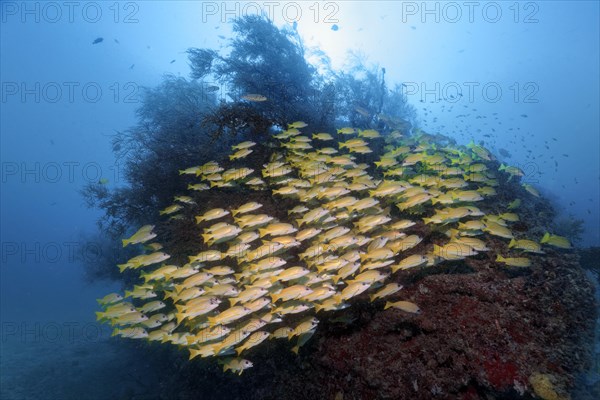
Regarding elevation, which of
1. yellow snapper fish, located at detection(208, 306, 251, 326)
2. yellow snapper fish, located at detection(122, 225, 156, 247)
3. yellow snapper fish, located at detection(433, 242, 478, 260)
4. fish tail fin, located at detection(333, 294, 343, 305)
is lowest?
yellow snapper fish, located at detection(208, 306, 251, 326)

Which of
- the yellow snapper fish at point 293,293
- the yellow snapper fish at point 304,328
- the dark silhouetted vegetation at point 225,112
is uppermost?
the dark silhouetted vegetation at point 225,112

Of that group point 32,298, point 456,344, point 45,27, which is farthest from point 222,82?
point 45,27

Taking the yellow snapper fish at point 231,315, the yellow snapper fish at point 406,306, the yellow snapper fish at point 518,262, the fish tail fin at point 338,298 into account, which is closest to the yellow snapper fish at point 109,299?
the yellow snapper fish at point 231,315

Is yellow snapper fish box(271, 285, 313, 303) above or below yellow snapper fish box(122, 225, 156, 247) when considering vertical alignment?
below

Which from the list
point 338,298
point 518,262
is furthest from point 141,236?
point 518,262

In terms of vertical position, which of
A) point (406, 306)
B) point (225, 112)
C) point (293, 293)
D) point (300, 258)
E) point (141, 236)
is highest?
point (225, 112)

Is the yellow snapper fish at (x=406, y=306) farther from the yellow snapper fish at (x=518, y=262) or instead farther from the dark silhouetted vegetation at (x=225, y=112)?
the dark silhouetted vegetation at (x=225, y=112)

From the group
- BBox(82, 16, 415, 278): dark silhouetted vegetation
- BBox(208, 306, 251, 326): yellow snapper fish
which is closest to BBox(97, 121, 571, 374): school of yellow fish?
BBox(208, 306, 251, 326): yellow snapper fish

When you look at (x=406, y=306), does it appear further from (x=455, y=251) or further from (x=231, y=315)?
(x=231, y=315)

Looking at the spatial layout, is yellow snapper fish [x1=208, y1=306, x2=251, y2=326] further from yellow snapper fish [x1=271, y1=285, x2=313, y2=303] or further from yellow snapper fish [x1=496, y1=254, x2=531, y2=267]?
yellow snapper fish [x1=496, y1=254, x2=531, y2=267]

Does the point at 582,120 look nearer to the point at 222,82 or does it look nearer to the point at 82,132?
the point at 222,82

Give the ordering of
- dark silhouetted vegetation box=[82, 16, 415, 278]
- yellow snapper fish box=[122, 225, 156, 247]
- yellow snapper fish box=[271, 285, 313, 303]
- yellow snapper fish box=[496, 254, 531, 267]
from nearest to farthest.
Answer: yellow snapper fish box=[271, 285, 313, 303]
yellow snapper fish box=[496, 254, 531, 267]
yellow snapper fish box=[122, 225, 156, 247]
dark silhouetted vegetation box=[82, 16, 415, 278]

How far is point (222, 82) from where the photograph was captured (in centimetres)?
1330

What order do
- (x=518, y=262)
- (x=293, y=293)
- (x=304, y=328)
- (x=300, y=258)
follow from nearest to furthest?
(x=293, y=293)
(x=304, y=328)
(x=518, y=262)
(x=300, y=258)
